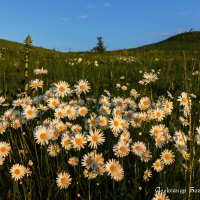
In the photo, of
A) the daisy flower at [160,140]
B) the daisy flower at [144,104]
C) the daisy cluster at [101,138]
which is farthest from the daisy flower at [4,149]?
the daisy flower at [144,104]

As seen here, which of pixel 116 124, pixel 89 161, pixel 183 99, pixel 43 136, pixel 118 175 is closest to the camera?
pixel 118 175

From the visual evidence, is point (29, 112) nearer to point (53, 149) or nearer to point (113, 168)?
point (53, 149)

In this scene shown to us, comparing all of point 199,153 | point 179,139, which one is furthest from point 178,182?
point 199,153

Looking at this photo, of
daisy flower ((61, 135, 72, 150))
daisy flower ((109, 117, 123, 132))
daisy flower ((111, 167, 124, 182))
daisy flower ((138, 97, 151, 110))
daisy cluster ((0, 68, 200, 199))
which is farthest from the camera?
daisy flower ((138, 97, 151, 110))

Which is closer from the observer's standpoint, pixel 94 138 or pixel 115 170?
pixel 115 170

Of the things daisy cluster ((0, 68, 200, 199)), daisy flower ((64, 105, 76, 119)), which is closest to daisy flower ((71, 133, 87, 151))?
daisy cluster ((0, 68, 200, 199))

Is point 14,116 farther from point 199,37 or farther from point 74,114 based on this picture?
point 199,37

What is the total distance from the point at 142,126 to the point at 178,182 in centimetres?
106

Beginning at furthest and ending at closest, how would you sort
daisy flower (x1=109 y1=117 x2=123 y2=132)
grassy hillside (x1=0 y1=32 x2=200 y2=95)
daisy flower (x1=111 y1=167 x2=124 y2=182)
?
grassy hillside (x1=0 y1=32 x2=200 y2=95) → daisy flower (x1=109 y1=117 x2=123 y2=132) → daisy flower (x1=111 y1=167 x2=124 y2=182)

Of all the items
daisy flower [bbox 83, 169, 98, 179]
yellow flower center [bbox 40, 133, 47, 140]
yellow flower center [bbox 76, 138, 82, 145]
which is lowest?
daisy flower [bbox 83, 169, 98, 179]

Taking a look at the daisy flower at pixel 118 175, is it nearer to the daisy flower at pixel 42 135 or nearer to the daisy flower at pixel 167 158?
the daisy flower at pixel 167 158

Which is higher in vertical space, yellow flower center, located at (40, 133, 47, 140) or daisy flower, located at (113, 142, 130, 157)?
Answer: yellow flower center, located at (40, 133, 47, 140)

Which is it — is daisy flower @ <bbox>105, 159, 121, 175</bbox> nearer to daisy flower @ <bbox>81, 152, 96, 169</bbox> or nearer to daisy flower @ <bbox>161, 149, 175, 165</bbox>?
daisy flower @ <bbox>81, 152, 96, 169</bbox>

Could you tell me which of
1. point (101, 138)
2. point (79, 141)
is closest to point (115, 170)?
point (101, 138)
